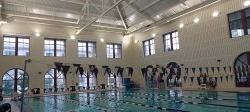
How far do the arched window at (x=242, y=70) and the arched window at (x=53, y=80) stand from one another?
44.0 feet

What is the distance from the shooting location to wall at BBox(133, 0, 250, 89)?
14.1m

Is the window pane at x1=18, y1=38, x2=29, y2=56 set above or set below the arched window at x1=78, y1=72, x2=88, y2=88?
above

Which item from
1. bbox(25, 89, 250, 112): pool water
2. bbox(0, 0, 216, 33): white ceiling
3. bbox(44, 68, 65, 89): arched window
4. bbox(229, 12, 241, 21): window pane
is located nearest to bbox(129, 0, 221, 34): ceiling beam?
bbox(0, 0, 216, 33): white ceiling

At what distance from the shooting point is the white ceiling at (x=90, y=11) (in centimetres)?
1686

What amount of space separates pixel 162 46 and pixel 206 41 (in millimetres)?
4612

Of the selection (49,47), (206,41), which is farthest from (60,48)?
(206,41)

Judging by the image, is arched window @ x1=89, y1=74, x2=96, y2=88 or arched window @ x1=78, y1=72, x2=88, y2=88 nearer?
arched window @ x1=78, y1=72, x2=88, y2=88

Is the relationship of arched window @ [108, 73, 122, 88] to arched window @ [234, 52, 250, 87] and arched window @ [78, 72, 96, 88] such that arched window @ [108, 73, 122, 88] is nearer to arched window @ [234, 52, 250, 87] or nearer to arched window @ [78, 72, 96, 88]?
arched window @ [78, 72, 96, 88]

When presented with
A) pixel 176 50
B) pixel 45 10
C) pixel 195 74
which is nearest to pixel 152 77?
pixel 176 50

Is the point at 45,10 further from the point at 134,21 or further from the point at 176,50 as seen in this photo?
the point at 176,50

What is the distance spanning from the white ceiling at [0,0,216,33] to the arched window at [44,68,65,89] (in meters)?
4.18

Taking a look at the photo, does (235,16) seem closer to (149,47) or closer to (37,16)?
(149,47)

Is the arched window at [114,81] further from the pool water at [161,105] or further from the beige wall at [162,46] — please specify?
the pool water at [161,105]

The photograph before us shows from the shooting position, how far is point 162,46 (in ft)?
64.7
